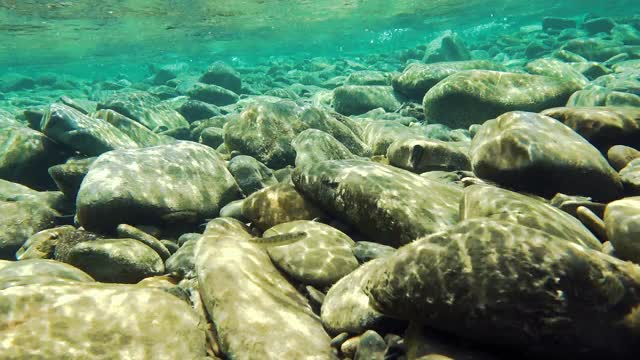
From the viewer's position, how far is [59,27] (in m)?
33.5

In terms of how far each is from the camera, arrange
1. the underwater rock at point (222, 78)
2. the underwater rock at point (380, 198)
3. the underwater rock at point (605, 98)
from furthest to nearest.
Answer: the underwater rock at point (222, 78), the underwater rock at point (605, 98), the underwater rock at point (380, 198)

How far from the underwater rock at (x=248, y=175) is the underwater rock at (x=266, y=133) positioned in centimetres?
66

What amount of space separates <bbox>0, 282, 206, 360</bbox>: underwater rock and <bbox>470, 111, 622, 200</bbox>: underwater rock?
3.45 meters

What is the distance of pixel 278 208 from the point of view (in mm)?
4754

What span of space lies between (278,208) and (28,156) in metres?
4.99

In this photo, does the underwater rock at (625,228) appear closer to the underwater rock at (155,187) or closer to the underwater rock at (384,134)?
the underwater rock at (384,134)

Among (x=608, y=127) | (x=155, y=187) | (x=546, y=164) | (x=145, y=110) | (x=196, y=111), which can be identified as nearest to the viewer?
(x=546, y=164)

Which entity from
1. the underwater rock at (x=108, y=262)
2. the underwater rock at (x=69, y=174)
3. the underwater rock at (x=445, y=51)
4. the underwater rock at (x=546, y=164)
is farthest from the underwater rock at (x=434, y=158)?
the underwater rock at (x=445, y=51)

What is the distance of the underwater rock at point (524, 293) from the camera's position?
216cm

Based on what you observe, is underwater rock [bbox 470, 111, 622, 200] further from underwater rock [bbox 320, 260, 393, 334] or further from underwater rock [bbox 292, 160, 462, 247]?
underwater rock [bbox 320, 260, 393, 334]

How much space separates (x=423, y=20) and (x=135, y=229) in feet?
171

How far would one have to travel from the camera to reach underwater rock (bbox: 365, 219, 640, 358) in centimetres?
216

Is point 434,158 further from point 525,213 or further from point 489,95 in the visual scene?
point 489,95

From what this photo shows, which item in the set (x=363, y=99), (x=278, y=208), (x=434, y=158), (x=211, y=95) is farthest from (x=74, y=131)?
(x=211, y=95)
